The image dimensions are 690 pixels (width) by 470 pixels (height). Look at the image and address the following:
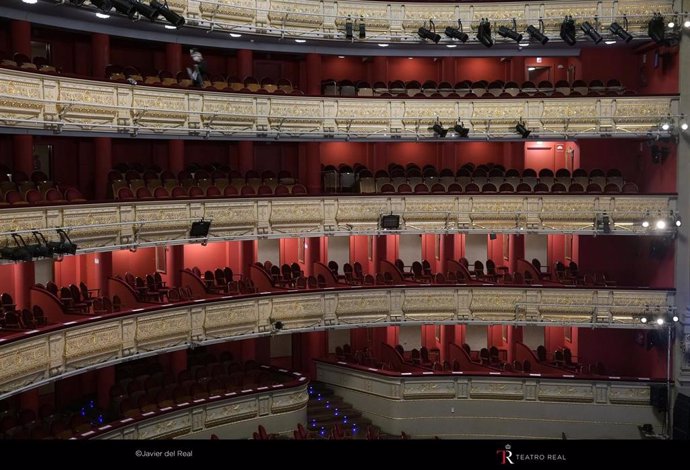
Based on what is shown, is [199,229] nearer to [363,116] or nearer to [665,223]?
[363,116]

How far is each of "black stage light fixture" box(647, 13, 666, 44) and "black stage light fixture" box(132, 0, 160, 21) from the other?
13.5 meters

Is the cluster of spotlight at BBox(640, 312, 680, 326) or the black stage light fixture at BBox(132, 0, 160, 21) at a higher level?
the black stage light fixture at BBox(132, 0, 160, 21)

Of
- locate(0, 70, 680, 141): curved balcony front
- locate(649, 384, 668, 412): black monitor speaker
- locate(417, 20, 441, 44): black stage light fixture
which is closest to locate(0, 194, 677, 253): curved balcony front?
locate(0, 70, 680, 141): curved balcony front

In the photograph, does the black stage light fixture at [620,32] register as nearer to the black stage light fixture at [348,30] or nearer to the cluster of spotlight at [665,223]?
the cluster of spotlight at [665,223]

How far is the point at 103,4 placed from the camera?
18.7 meters

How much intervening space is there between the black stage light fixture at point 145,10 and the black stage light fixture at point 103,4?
55 centimetres

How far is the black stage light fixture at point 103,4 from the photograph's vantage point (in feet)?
60.7

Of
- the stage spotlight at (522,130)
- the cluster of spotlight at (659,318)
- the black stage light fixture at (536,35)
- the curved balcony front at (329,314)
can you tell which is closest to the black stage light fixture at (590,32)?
the black stage light fixture at (536,35)

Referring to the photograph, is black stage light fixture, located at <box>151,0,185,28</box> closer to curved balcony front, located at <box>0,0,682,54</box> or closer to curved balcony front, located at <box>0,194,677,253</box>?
curved balcony front, located at <box>0,0,682,54</box>

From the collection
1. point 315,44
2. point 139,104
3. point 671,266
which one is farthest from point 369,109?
point 671,266

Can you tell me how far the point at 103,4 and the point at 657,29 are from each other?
1488 cm

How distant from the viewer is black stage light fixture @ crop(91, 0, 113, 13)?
18.5m

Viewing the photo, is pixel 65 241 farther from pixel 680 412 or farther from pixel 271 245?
pixel 680 412

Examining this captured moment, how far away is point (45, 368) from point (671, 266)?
55.8 ft
